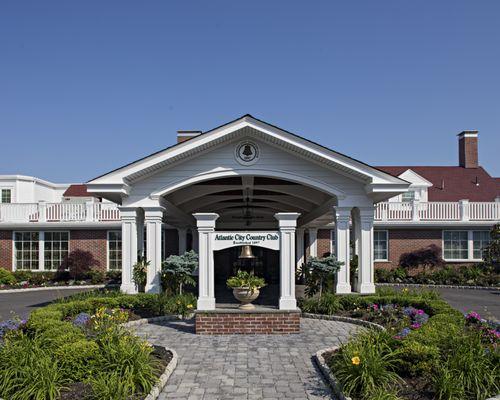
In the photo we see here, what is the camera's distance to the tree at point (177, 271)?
15.1 meters

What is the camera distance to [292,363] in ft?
30.7

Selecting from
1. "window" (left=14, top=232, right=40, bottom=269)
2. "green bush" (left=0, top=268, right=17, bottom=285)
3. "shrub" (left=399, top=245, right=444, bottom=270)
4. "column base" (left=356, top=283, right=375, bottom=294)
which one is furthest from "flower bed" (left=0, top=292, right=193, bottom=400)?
"shrub" (left=399, top=245, right=444, bottom=270)

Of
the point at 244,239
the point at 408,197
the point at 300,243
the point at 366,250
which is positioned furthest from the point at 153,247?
the point at 408,197

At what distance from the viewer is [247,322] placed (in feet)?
39.6

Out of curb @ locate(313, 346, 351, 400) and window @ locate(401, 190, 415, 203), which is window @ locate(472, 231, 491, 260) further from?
curb @ locate(313, 346, 351, 400)

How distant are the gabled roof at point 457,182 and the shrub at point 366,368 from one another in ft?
85.3

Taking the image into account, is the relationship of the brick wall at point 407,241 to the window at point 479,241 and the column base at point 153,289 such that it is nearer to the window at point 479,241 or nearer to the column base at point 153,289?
the window at point 479,241

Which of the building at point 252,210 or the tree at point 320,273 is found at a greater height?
the building at point 252,210

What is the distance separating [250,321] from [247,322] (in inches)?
2.9

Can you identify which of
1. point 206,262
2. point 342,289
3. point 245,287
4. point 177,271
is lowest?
point 342,289

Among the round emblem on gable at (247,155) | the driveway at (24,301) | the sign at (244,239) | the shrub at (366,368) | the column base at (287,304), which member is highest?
the round emblem on gable at (247,155)

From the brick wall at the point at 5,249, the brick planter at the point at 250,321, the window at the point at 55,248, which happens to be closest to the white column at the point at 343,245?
the brick planter at the point at 250,321

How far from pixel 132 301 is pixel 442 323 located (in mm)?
8109

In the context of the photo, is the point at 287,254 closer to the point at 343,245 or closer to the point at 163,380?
the point at 343,245
